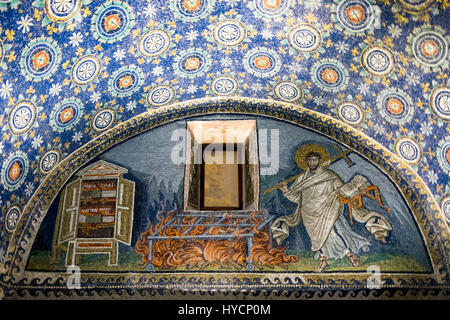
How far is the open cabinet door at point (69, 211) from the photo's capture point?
24.0 ft

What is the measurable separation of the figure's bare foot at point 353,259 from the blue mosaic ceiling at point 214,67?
1331 mm

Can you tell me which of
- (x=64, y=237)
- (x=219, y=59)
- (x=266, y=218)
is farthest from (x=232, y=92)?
(x=64, y=237)

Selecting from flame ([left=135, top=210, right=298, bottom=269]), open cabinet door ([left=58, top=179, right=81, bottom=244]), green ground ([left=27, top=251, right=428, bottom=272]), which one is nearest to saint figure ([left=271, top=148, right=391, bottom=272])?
green ground ([left=27, top=251, right=428, bottom=272])

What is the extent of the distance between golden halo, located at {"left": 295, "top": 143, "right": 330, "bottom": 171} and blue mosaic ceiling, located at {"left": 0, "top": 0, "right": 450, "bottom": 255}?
1.82 feet

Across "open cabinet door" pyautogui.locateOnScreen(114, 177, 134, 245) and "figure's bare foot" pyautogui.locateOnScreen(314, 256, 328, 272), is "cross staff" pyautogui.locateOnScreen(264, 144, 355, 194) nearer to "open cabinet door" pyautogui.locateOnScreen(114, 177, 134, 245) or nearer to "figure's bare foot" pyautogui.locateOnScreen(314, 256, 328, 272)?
"figure's bare foot" pyautogui.locateOnScreen(314, 256, 328, 272)

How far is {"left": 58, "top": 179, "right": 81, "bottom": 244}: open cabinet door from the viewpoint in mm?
7320

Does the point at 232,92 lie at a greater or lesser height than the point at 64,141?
greater

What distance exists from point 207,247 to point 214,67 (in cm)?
255

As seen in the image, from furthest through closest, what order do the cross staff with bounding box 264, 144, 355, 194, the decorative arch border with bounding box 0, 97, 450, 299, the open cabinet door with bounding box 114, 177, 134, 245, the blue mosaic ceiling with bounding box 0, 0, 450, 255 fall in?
the cross staff with bounding box 264, 144, 355, 194, the open cabinet door with bounding box 114, 177, 134, 245, the decorative arch border with bounding box 0, 97, 450, 299, the blue mosaic ceiling with bounding box 0, 0, 450, 255

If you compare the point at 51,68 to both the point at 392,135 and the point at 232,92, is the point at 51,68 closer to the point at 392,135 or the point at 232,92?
the point at 232,92

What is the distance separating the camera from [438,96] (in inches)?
250

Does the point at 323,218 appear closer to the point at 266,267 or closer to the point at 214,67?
the point at 266,267

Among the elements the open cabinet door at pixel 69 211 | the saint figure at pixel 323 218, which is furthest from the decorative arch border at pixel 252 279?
the saint figure at pixel 323 218

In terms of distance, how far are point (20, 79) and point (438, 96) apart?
5241 millimetres
